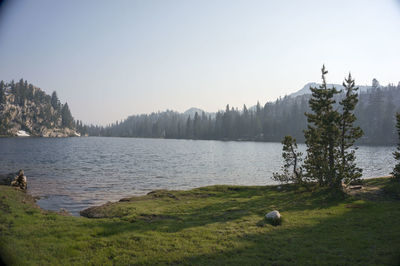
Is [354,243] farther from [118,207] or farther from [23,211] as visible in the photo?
[23,211]

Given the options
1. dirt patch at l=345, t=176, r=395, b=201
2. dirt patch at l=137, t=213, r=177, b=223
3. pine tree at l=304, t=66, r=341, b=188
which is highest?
pine tree at l=304, t=66, r=341, b=188

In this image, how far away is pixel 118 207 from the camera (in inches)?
748

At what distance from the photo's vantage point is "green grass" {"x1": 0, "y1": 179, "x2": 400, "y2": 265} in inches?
384

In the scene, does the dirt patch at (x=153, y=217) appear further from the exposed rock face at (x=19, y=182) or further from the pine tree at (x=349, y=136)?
the exposed rock face at (x=19, y=182)

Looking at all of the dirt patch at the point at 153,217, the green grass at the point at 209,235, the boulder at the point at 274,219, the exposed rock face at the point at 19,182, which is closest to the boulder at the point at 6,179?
the exposed rock face at the point at 19,182

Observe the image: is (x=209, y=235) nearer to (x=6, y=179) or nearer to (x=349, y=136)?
(x=349, y=136)

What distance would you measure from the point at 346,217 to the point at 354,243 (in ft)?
15.4

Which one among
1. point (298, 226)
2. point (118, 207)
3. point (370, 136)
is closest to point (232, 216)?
point (298, 226)

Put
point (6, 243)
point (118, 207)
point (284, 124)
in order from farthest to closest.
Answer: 1. point (284, 124)
2. point (118, 207)
3. point (6, 243)

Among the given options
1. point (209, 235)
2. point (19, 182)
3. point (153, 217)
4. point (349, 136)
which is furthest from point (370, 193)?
point (19, 182)

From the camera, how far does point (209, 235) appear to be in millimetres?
12312

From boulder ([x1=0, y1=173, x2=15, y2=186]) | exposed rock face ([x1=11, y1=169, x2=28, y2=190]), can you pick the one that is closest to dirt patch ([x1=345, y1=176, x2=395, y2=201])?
exposed rock face ([x1=11, y1=169, x2=28, y2=190])

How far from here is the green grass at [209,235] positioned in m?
9.74

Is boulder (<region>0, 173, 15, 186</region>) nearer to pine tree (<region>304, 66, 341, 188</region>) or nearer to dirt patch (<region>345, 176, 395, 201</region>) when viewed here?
pine tree (<region>304, 66, 341, 188</region>)
